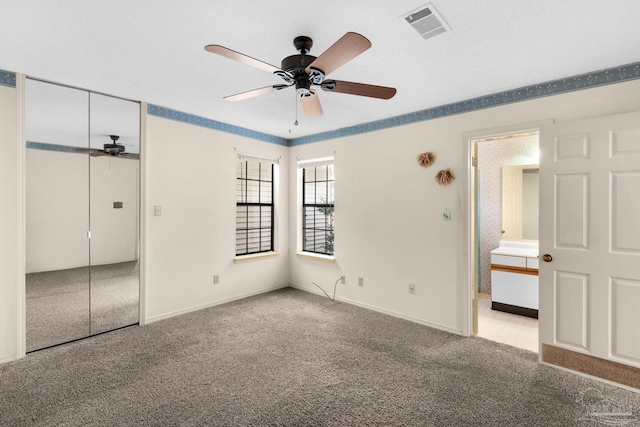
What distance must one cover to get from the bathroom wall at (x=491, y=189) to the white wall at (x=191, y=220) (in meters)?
3.44

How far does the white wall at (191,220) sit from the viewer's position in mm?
3592

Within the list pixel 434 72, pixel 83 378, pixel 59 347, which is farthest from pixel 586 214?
pixel 59 347

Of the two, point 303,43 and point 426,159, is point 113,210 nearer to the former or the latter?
point 303,43

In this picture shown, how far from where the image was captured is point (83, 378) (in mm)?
2418

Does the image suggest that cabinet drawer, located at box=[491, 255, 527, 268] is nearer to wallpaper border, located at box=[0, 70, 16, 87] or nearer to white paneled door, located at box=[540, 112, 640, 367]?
white paneled door, located at box=[540, 112, 640, 367]

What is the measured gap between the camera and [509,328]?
3533 millimetres

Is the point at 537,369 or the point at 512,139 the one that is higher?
the point at 512,139

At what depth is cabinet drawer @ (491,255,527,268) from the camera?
384 cm

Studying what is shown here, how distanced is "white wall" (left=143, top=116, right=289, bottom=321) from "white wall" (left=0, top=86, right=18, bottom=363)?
108cm

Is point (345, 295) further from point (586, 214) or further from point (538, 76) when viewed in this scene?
point (538, 76)

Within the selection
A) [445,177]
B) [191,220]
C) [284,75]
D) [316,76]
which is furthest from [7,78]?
[445,177]

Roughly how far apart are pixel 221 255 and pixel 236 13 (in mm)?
3144

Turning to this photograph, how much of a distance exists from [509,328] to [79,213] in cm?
483

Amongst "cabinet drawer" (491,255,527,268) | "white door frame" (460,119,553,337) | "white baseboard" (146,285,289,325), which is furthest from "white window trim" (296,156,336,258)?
"cabinet drawer" (491,255,527,268)
